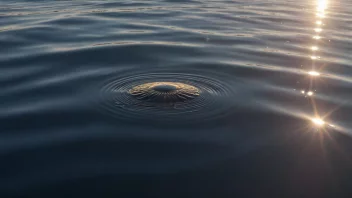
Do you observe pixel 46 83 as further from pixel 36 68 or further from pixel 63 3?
pixel 63 3

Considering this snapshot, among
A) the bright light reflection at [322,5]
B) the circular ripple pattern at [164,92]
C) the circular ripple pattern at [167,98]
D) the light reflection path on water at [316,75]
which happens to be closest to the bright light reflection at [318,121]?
the light reflection path on water at [316,75]

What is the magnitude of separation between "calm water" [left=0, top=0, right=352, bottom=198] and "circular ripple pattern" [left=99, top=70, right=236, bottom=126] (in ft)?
0.08

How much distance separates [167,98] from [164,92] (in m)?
0.18

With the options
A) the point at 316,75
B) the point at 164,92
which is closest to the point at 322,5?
the point at 316,75

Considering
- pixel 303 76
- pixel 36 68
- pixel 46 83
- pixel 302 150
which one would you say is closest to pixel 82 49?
pixel 36 68

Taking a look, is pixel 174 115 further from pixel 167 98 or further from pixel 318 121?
pixel 318 121

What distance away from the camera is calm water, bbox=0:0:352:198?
4.59 meters

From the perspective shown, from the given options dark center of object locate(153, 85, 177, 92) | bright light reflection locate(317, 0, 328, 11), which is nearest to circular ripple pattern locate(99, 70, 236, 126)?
dark center of object locate(153, 85, 177, 92)

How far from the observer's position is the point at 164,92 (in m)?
6.57

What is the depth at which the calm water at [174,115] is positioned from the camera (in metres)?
4.59

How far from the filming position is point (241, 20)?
1413cm

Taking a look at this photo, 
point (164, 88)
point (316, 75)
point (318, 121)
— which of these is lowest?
point (318, 121)

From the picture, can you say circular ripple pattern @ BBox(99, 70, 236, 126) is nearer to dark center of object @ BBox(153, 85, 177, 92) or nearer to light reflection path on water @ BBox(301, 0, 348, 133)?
dark center of object @ BBox(153, 85, 177, 92)

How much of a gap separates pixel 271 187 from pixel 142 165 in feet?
5.04
